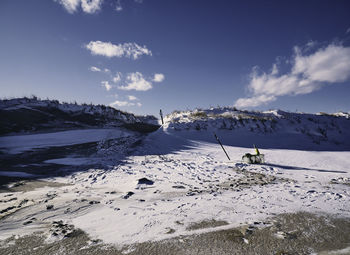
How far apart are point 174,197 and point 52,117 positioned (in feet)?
59.0

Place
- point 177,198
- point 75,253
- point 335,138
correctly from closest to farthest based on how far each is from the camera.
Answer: point 75,253 → point 177,198 → point 335,138

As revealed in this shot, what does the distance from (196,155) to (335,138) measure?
10.6 metres

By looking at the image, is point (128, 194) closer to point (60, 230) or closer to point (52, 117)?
point (60, 230)

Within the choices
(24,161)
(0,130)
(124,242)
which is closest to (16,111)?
(0,130)

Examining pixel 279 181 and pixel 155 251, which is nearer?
pixel 155 251

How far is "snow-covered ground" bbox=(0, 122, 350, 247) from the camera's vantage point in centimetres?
282

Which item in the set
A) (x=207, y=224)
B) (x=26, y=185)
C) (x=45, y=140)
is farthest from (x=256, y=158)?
(x=45, y=140)

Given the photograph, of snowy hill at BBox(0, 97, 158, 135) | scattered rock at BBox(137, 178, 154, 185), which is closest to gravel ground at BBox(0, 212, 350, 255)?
scattered rock at BBox(137, 178, 154, 185)

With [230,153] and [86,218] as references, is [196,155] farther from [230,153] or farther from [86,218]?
[86,218]

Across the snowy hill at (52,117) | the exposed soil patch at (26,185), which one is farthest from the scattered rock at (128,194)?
the snowy hill at (52,117)

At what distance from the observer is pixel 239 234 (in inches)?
96.7

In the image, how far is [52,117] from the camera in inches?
666

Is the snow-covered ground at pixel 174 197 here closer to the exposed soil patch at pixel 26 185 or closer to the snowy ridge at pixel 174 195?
the snowy ridge at pixel 174 195

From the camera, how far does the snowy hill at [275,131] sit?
11.1 meters
